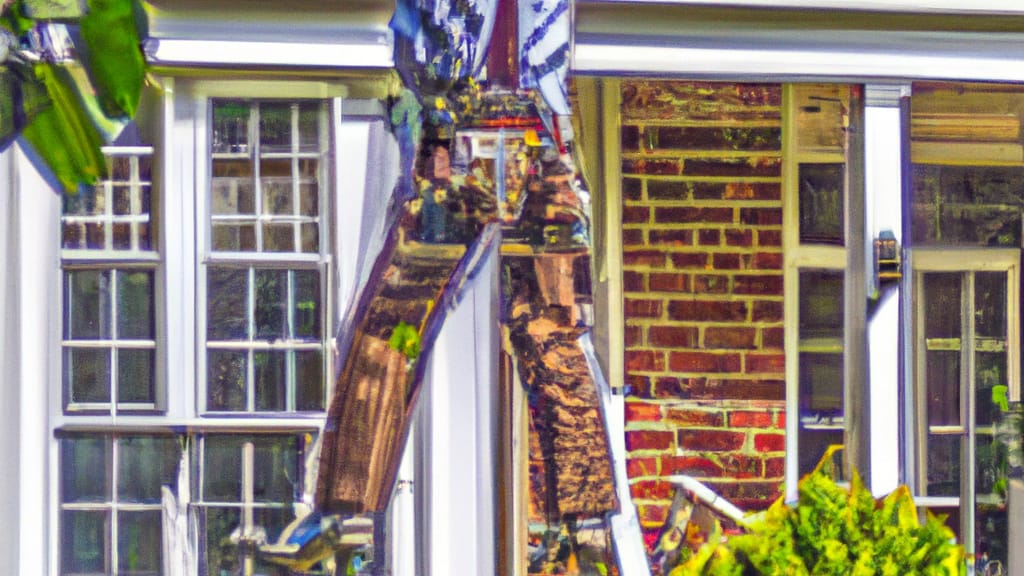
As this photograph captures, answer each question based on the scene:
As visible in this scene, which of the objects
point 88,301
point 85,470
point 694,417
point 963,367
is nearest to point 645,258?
point 694,417

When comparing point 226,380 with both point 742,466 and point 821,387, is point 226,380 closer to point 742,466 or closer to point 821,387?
point 742,466

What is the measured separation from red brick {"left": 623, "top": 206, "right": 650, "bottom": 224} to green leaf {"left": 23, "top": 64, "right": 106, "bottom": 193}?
152cm

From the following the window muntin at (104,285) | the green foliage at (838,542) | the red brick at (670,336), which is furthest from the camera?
the red brick at (670,336)

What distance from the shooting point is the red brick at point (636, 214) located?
3193 millimetres

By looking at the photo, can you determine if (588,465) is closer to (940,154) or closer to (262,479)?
(262,479)

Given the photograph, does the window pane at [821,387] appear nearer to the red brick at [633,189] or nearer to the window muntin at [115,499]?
the red brick at [633,189]

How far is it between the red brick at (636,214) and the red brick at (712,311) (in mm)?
272

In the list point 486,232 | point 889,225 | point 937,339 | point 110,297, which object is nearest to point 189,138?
point 110,297

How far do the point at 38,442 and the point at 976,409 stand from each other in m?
2.80

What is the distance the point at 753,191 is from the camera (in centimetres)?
323

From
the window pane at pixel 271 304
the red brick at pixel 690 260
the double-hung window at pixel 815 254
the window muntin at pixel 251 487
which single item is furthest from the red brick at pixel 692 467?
the window pane at pixel 271 304

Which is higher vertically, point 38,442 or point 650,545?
point 38,442

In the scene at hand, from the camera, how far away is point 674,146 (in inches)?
126

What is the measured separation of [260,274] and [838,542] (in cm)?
180
